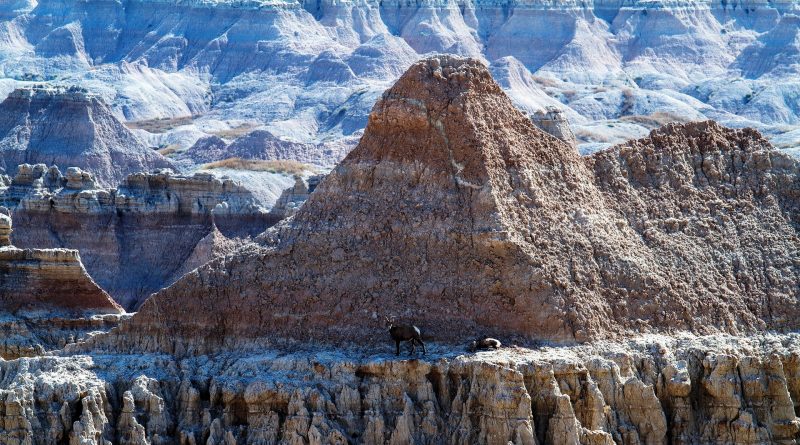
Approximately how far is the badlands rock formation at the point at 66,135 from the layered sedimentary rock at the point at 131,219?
111ft

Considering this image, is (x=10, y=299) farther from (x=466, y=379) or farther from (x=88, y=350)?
(x=466, y=379)

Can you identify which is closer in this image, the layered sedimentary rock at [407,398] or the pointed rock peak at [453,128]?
the layered sedimentary rock at [407,398]

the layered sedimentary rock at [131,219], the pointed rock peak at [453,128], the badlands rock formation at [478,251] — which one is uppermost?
the layered sedimentary rock at [131,219]

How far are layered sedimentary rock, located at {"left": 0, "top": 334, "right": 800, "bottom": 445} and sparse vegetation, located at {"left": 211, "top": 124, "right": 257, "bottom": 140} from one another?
137m

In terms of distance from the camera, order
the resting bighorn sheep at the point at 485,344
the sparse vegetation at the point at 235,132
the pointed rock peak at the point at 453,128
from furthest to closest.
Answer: the sparse vegetation at the point at 235,132 → the pointed rock peak at the point at 453,128 → the resting bighorn sheep at the point at 485,344

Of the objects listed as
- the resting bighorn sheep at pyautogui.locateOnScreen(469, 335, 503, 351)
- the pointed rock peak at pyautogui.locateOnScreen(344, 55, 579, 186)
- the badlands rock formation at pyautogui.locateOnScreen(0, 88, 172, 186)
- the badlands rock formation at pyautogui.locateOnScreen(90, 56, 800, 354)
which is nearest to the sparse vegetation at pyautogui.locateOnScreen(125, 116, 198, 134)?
the badlands rock formation at pyautogui.locateOnScreen(0, 88, 172, 186)

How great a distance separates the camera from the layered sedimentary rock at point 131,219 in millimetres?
81500

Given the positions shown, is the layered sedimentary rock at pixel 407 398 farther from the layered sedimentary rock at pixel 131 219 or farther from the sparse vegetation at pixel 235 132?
the sparse vegetation at pixel 235 132

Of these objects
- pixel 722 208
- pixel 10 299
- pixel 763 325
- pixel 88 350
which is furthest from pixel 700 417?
pixel 10 299

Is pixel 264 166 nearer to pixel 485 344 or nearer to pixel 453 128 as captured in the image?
pixel 453 128

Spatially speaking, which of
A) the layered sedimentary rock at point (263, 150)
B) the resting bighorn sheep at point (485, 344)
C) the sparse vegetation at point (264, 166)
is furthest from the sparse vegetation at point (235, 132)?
the resting bighorn sheep at point (485, 344)

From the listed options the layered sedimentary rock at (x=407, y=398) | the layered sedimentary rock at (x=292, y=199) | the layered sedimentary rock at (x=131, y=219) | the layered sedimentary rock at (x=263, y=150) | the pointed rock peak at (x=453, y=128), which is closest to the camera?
the layered sedimentary rock at (x=407, y=398)

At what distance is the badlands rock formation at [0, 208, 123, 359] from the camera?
48969 millimetres

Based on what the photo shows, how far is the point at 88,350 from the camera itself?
38.6 metres
